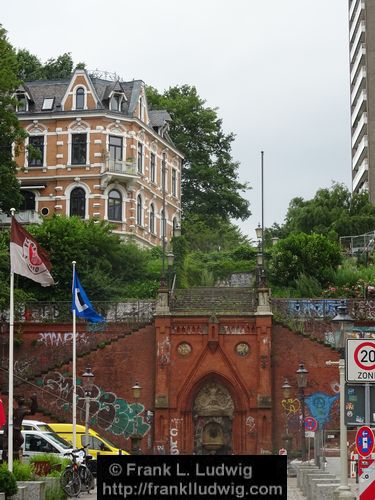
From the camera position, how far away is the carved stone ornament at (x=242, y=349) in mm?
50125

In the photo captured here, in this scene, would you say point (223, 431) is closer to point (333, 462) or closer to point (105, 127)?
point (333, 462)

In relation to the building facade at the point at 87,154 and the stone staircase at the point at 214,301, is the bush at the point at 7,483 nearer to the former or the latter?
the stone staircase at the point at 214,301

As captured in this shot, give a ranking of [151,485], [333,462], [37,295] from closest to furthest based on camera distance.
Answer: [151,485], [333,462], [37,295]

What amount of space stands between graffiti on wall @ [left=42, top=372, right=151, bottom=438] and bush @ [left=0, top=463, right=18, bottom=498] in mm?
27943

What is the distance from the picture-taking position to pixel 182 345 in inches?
1984

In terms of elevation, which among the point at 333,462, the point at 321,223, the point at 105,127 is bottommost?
the point at 333,462

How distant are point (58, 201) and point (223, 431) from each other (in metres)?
22.9

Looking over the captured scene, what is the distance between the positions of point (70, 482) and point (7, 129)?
107 feet

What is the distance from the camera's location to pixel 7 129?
186 feet

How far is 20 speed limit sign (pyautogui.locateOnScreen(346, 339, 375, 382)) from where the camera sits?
15383 millimetres

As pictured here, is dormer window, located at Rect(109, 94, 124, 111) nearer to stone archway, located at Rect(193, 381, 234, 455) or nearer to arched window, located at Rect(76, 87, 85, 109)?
arched window, located at Rect(76, 87, 85, 109)

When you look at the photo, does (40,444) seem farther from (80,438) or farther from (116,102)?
(116,102)

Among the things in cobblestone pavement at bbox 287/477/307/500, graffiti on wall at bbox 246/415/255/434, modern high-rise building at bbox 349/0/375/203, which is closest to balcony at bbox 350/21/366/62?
modern high-rise building at bbox 349/0/375/203

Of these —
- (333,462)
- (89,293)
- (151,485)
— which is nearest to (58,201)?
(89,293)
